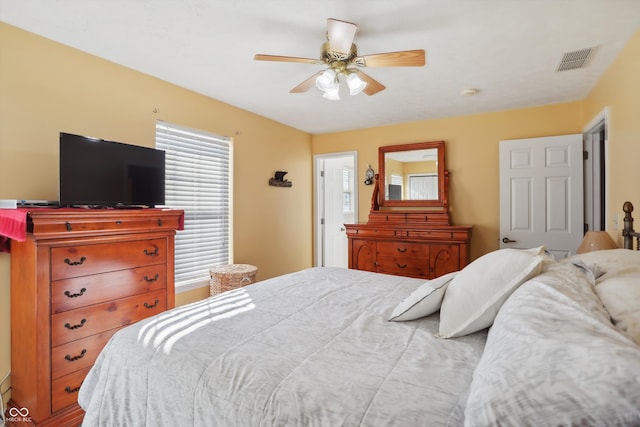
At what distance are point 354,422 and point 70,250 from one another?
6.42 ft

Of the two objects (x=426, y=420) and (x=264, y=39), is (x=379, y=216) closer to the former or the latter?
(x=264, y=39)

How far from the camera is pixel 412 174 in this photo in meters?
4.46

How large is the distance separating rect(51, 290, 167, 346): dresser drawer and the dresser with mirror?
2.58 metres

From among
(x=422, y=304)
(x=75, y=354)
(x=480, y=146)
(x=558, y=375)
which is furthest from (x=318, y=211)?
(x=558, y=375)

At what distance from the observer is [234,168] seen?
377 centimetres

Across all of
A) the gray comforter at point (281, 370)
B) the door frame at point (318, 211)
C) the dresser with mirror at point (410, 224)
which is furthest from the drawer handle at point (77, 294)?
the door frame at point (318, 211)

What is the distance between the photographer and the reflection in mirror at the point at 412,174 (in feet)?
14.1

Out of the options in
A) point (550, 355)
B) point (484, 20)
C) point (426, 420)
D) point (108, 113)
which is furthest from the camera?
point (108, 113)

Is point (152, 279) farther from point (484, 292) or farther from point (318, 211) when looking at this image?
point (318, 211)

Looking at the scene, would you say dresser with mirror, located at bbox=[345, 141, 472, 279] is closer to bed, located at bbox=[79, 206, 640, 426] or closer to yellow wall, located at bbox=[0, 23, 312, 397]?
yellow wall, located at bbox=[0, 23, 312, 397]

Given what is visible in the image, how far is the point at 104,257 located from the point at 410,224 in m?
3.29

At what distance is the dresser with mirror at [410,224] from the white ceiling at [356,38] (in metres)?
1.25

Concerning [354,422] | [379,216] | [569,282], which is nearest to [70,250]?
[354,422]

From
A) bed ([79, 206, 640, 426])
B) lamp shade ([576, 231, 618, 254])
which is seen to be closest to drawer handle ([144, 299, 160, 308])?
bed ([79, 206, 640, 426])
